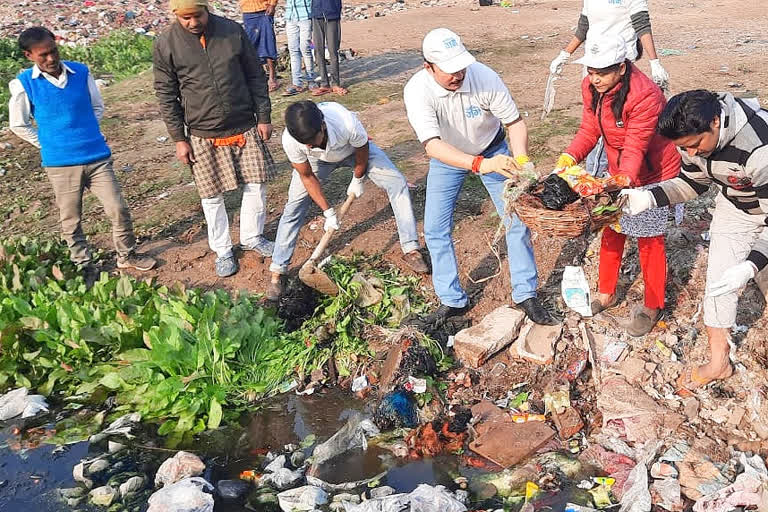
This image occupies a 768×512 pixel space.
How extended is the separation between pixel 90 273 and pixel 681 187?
413 cm

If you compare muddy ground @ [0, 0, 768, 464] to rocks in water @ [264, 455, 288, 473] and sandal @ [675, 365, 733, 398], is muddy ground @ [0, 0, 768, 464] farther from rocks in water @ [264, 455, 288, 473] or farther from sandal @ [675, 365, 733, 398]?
rocks in water @ [264, 455, 288, 473]

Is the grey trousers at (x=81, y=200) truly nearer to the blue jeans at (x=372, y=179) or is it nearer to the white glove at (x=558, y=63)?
the blue jeans at (x=372, y=179)

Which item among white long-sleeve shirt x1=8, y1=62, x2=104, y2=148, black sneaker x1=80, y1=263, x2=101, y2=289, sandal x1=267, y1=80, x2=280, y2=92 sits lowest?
black sneaker x1=80, y1=263, x2=101, y2=289

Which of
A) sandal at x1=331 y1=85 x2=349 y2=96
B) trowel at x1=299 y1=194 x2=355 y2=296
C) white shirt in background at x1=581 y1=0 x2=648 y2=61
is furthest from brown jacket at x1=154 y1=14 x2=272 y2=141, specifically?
sandal at x1=331 y1=85 x2=349 y2=96

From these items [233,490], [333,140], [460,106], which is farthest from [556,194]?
[233,490]

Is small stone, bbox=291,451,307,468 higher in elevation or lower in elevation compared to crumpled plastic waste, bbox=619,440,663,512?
lower

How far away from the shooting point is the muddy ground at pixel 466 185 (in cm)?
412

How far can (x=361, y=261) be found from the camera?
195 inches

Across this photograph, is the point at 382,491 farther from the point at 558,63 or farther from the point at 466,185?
the point at 558,63

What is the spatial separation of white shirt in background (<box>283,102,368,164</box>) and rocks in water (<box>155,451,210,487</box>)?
1823 millimetres

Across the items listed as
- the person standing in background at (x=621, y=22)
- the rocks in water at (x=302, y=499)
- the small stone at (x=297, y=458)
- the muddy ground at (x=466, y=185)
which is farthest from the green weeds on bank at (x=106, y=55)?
the rocks in water at (x=302, y=499)

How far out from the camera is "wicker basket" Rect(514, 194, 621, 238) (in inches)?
121

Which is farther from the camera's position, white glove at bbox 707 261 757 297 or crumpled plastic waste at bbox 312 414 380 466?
crumpled plastic waste at bbox 312 414 380 466

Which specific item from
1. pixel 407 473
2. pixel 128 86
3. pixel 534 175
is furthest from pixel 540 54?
pixel 407 473
